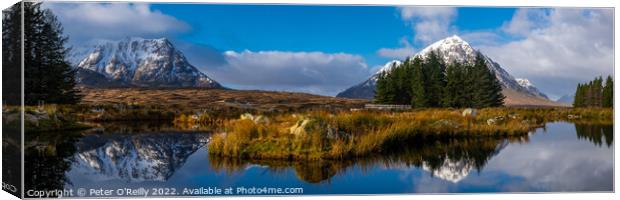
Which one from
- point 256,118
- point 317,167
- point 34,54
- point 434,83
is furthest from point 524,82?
point 34,54

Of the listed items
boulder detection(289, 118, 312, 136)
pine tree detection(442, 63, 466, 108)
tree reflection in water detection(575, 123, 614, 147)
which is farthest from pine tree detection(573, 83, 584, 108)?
boulder detection(289, 118, 312, 136)

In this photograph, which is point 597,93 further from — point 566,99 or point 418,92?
point 418,92

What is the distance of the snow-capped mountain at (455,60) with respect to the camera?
33.2 feet

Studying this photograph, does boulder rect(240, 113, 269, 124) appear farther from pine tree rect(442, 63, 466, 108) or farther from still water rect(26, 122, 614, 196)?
pine tree rect(442, 63, 466, 108)

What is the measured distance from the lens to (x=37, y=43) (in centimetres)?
915

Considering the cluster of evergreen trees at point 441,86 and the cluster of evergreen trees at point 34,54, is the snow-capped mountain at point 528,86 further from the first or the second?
the cluster of evergreen trees at point 34,54

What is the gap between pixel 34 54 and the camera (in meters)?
9.08

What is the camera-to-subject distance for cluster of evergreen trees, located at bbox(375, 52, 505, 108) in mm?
10375

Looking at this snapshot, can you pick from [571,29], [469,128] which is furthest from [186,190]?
[571,29]

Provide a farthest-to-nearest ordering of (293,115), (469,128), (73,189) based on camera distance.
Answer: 1. (469,128)
2. (293,115)
3. (73,189)

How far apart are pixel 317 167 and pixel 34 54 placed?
4.14 metres

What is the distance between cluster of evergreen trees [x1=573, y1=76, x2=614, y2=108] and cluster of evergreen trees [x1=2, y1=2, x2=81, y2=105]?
7.34m

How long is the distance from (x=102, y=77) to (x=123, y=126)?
2.66 ft

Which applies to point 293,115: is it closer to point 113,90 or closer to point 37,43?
point 113,90
